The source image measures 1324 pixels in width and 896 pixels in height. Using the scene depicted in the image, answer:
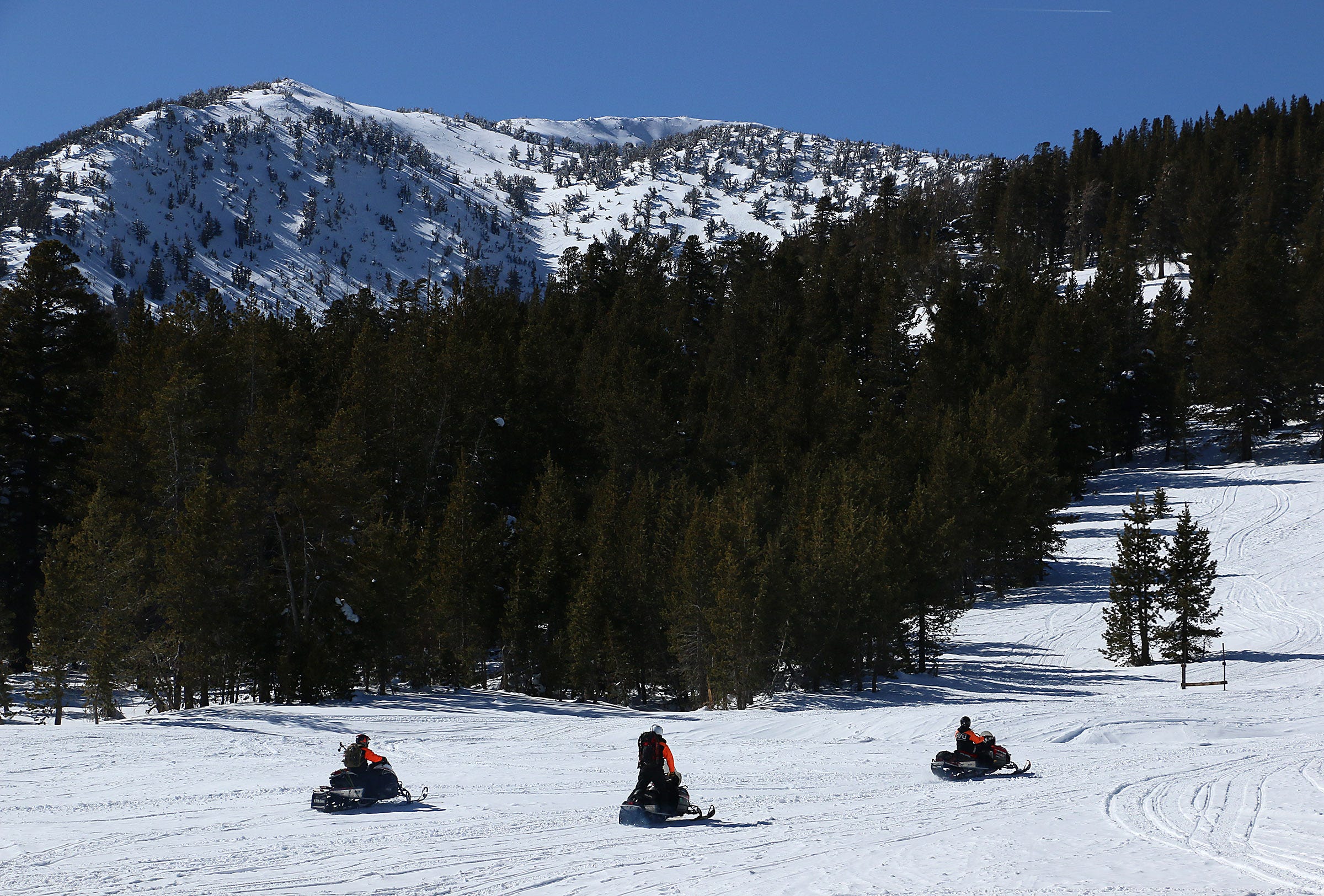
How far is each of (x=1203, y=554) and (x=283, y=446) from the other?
1243 inches

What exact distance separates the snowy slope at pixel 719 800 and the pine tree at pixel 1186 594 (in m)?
2.50

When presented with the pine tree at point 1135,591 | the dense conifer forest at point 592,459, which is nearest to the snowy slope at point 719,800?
the dense conifer forest at point 592,459

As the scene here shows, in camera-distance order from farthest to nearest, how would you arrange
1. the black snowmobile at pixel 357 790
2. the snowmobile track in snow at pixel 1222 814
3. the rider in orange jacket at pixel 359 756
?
the rider in orange jacket at pixel 359 756
the black snowmobile at pixel 357 790
the snowmobile track in snow at pixel 1222 814

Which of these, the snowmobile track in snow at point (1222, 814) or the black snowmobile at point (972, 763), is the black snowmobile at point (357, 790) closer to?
the black snowmobile at point (972, 763)

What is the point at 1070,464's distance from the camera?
61.7 meters

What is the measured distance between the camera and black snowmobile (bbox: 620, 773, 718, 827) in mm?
12266

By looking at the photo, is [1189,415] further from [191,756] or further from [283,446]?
[191,756]

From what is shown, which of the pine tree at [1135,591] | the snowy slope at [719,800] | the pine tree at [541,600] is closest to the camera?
the snowy slope at [719,800]

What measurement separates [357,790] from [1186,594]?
30.4m

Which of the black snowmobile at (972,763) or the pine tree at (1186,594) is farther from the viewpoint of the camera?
the pine tree at (1186,594)

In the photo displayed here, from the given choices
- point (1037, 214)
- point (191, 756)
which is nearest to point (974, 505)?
point (191, 756)

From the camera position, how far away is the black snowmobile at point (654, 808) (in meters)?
12.3

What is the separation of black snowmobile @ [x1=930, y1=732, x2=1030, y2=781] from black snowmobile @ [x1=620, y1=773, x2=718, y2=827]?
6342mm

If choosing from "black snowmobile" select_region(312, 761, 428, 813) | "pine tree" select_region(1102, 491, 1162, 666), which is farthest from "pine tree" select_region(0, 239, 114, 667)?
"pine tree" select_region(1102, 491, 1162, 666)
